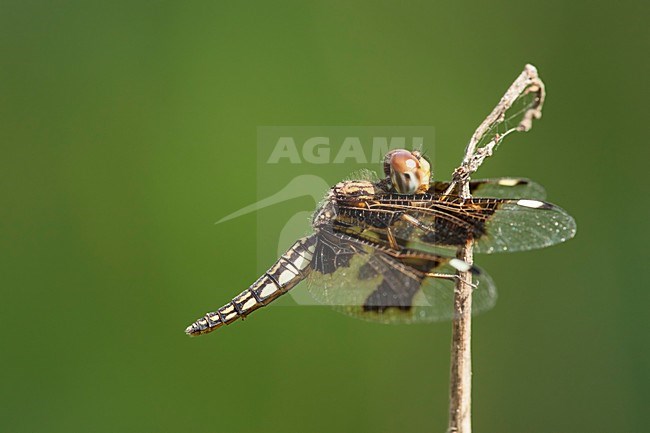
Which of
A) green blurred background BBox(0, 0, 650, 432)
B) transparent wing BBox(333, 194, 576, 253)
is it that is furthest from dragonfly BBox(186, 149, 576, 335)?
green blurred background BBox(0, 0, 650, 432)

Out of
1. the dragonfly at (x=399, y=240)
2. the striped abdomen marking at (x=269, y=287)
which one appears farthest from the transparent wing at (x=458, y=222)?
the striped abdomen marking at (x=269, y=287)

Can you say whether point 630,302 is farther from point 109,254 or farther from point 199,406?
point 109,254

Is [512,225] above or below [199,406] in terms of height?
above

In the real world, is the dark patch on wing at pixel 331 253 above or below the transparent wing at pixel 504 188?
below

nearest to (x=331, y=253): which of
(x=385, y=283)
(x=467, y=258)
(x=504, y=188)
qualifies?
(x=385, y=283)

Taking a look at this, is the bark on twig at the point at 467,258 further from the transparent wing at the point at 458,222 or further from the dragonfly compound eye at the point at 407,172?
the dragonfly compound eye at the point at 407,172

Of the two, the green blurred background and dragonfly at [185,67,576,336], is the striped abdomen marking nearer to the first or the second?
dragonfly at [185,67,576,336]

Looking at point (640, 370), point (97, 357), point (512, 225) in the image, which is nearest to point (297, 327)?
point (97, 357)
